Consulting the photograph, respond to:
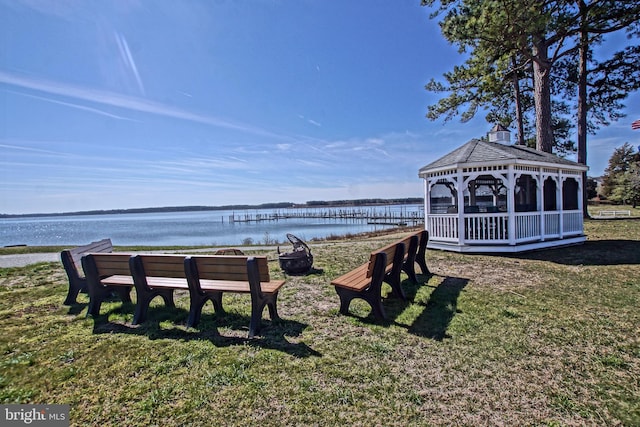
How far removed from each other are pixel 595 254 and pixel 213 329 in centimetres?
993

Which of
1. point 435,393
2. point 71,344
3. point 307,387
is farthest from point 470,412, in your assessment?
point 71,344

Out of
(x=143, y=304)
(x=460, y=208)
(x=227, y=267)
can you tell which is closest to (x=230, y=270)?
(x=227, y=267)

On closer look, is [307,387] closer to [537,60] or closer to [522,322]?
[522,322]

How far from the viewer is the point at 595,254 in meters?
8.34

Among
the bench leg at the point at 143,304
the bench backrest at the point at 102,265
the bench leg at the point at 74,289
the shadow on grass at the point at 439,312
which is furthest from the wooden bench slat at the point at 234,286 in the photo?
the bench leg at the point at 74,289

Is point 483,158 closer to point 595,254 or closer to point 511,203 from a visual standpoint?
point 511,203

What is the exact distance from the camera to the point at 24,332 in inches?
150

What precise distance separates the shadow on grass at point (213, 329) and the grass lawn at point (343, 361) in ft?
0.08

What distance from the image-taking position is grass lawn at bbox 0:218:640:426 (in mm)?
2244

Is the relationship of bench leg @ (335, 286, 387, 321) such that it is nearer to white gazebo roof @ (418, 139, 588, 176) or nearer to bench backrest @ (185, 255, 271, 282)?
bench backrest @ (185, 255, 271, 282)

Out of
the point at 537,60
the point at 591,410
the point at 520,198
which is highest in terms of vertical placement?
the point at 537,60

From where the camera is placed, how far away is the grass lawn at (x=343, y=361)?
2.24m

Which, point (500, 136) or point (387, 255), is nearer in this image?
point (387, 255)

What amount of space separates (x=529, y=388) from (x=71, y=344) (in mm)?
4567
